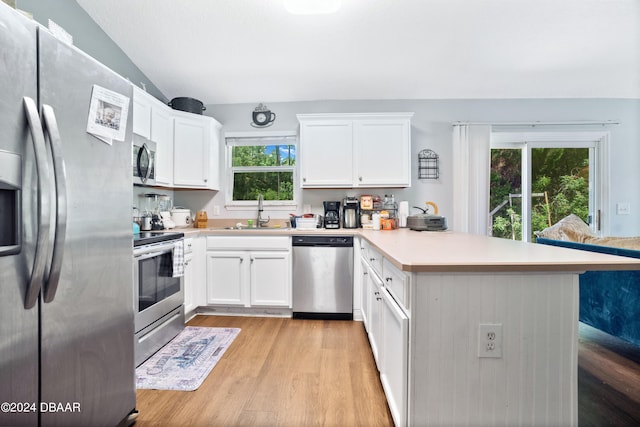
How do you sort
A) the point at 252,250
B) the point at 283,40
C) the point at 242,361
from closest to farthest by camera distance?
the point at 242,361 < the point at 283,40 < the point at 252,250

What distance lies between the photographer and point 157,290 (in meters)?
2.10

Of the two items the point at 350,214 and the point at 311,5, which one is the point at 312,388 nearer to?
the point at 350,214

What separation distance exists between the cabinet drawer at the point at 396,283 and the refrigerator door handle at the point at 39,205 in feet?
4.16

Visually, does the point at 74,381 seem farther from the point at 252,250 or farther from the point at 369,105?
the point at 369,105

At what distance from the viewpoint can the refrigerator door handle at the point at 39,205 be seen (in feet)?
2.84

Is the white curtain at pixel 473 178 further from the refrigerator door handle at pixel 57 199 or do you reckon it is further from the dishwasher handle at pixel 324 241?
the refrigerator door handle at pixel 57 199

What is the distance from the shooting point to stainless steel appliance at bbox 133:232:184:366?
6.14 ft

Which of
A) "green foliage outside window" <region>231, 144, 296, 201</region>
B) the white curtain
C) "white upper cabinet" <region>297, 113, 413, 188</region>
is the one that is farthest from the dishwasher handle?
the white curtain

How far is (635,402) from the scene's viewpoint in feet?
4.90

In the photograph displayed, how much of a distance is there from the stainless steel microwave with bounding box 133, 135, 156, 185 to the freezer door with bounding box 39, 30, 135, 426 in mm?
1272

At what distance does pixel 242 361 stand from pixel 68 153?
1630 mm

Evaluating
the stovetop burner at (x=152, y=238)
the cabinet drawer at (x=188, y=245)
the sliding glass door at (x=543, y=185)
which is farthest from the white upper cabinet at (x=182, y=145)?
the sliding glass door at (x=543, y=185)

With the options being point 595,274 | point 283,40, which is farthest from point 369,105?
point 595,274

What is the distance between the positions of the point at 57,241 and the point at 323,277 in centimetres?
212
